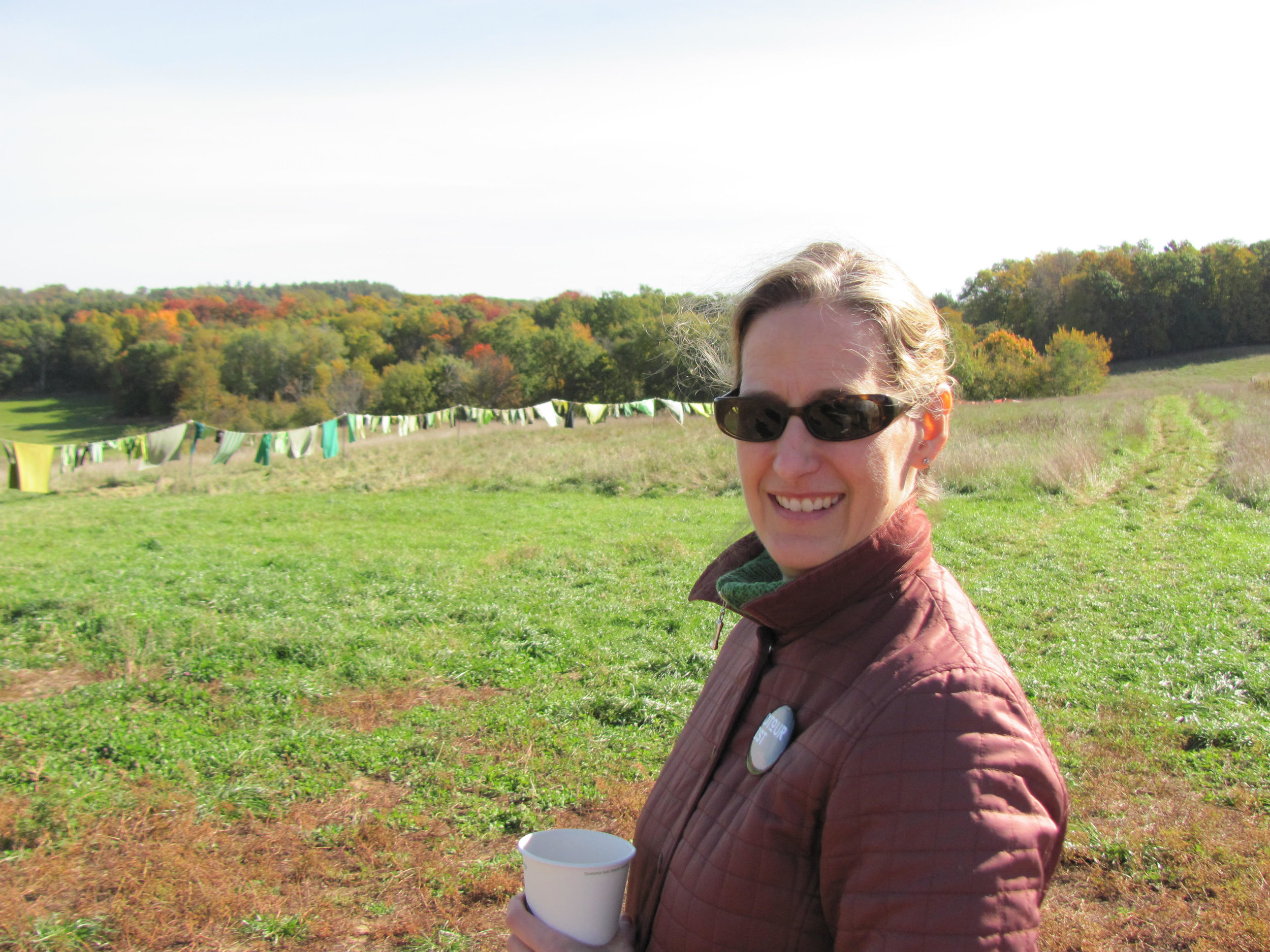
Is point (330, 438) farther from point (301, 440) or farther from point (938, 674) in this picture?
point (938, 674)

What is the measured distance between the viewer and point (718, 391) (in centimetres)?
212

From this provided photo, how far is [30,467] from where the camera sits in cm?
1845

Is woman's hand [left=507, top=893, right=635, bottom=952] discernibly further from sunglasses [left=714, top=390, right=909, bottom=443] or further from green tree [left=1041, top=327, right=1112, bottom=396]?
green tree [left=1041, top=327, right=1112, bottom=396]

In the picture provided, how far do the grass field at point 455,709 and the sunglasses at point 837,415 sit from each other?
57 cm

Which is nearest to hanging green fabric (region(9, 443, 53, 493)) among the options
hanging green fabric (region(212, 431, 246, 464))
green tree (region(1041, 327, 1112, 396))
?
hanging green fabric (region(212, 431, 246, 464))

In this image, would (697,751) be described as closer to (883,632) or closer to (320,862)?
(883,632)

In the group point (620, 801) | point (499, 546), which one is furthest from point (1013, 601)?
point (499, 546)

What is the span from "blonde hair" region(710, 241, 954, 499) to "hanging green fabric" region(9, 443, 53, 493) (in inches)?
828

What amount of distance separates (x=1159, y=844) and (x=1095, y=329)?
3166 inches

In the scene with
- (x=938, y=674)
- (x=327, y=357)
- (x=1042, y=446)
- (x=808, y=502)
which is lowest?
(x=1042, y=446)

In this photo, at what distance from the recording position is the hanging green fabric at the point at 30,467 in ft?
60.0

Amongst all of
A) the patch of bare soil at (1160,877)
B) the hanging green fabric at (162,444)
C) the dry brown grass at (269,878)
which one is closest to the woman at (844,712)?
the dry brown grass at (269,878)

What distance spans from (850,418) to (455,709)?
4.96 m

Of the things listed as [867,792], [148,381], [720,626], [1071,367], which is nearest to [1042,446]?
[720,626]
